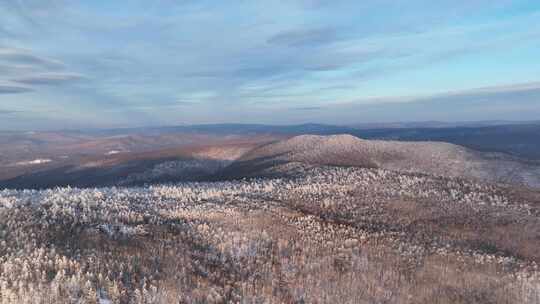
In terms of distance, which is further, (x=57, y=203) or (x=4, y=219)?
(x=57, y=203)

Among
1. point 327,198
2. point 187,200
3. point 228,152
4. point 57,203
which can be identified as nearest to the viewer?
point 57,203

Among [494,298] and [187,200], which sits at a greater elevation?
[187,200]

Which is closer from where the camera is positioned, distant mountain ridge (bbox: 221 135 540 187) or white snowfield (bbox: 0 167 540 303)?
white snowfield (bbox: 0 167 540 303)

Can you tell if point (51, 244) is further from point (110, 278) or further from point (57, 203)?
point (57, 203)

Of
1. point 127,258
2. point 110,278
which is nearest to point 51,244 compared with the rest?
point 127,258

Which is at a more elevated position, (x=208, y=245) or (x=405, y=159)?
(x=208, y=245)

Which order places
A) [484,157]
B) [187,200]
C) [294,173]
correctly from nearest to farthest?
[187,200] < [294,173] < [484,157]

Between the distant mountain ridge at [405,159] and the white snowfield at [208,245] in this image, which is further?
the distant mountain ridge at [405,159]

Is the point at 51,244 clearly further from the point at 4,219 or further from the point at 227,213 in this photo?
the point at 227,213

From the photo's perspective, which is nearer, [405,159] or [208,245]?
[208,245]
